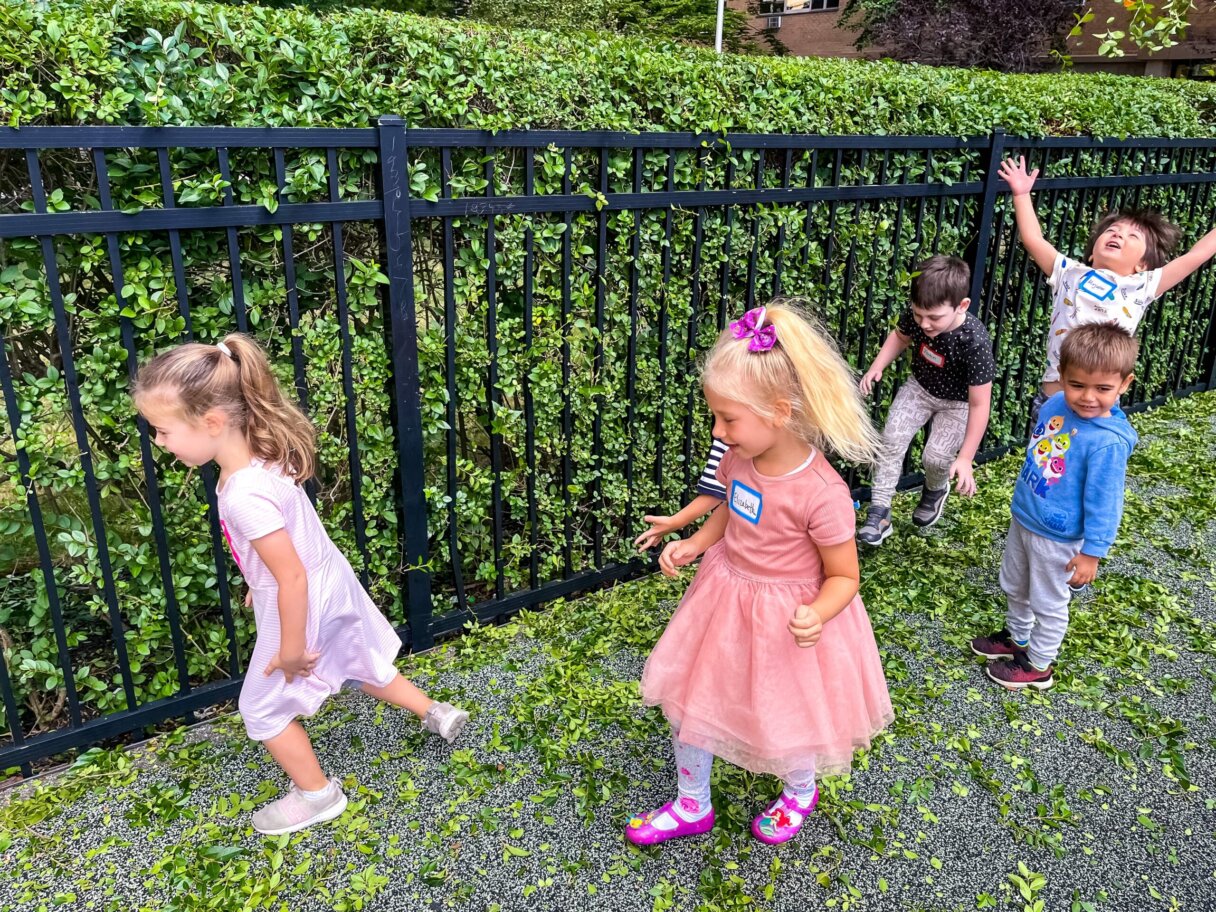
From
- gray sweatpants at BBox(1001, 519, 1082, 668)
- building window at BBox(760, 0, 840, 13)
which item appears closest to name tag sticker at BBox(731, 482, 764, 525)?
gray sweatpants at BBox(1001, 519, 1082, 668)

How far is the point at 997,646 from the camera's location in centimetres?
339

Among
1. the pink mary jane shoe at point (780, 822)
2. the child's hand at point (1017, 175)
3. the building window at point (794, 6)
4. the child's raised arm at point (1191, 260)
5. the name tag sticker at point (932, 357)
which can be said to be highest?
the building window at point (794, 6)

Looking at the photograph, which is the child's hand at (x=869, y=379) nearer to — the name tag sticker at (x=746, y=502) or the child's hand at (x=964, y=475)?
the child's hand at (x=964, y=475)

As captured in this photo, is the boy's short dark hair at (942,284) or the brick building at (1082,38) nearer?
the boy's short dark hair at (942,284)

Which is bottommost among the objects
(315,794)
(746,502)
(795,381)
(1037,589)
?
(315,794)

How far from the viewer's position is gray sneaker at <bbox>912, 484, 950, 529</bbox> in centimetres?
436

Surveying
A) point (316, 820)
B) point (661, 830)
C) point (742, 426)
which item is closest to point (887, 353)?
point (742, 426)

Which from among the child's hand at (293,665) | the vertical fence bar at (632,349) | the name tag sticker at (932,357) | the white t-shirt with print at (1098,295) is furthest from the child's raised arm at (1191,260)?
the child's hand at (293,665)

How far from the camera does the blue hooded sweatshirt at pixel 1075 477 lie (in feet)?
9.41

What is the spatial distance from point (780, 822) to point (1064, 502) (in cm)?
155

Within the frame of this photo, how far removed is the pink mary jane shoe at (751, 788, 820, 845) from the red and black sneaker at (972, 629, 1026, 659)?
1336 millimetres

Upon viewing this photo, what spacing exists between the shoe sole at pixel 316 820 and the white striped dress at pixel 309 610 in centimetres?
29

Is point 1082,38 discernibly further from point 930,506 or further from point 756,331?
point 756,331

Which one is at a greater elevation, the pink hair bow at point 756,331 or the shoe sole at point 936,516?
the pink hair bow at point 756,331
